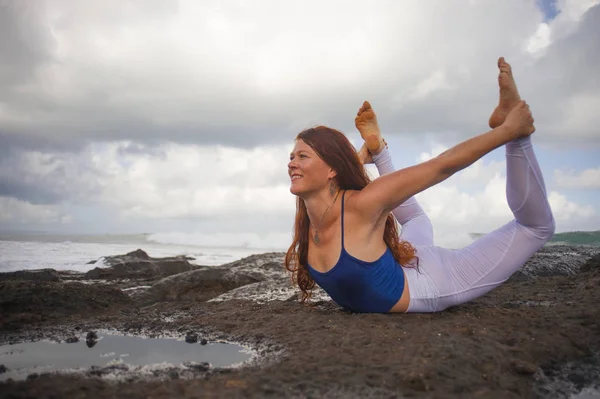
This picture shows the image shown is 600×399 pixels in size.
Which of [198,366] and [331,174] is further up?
[331,174]

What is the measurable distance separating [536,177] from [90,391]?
319 cm

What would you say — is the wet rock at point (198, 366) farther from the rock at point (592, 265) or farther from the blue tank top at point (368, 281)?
the rock at point (592, 265)

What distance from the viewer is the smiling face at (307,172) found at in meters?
3.57

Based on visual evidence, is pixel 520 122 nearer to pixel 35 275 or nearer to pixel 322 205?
pixel 322 205

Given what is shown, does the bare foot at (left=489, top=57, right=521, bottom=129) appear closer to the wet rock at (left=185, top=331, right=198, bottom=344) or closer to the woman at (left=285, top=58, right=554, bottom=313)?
the woman at (left=285, top=58, right=554, bottom=313)

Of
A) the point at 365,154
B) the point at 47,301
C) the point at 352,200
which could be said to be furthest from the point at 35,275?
the point at 352,200

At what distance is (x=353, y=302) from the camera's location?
3619mm

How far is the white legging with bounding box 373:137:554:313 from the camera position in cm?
321

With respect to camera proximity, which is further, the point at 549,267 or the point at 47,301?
the point at 549,267

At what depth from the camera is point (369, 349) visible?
2.50m

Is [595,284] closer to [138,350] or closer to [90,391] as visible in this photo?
[138,350]

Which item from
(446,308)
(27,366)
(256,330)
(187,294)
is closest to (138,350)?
(27,366)

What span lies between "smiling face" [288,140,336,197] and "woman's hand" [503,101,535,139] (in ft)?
4.60

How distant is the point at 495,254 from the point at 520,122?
43.2 inches
